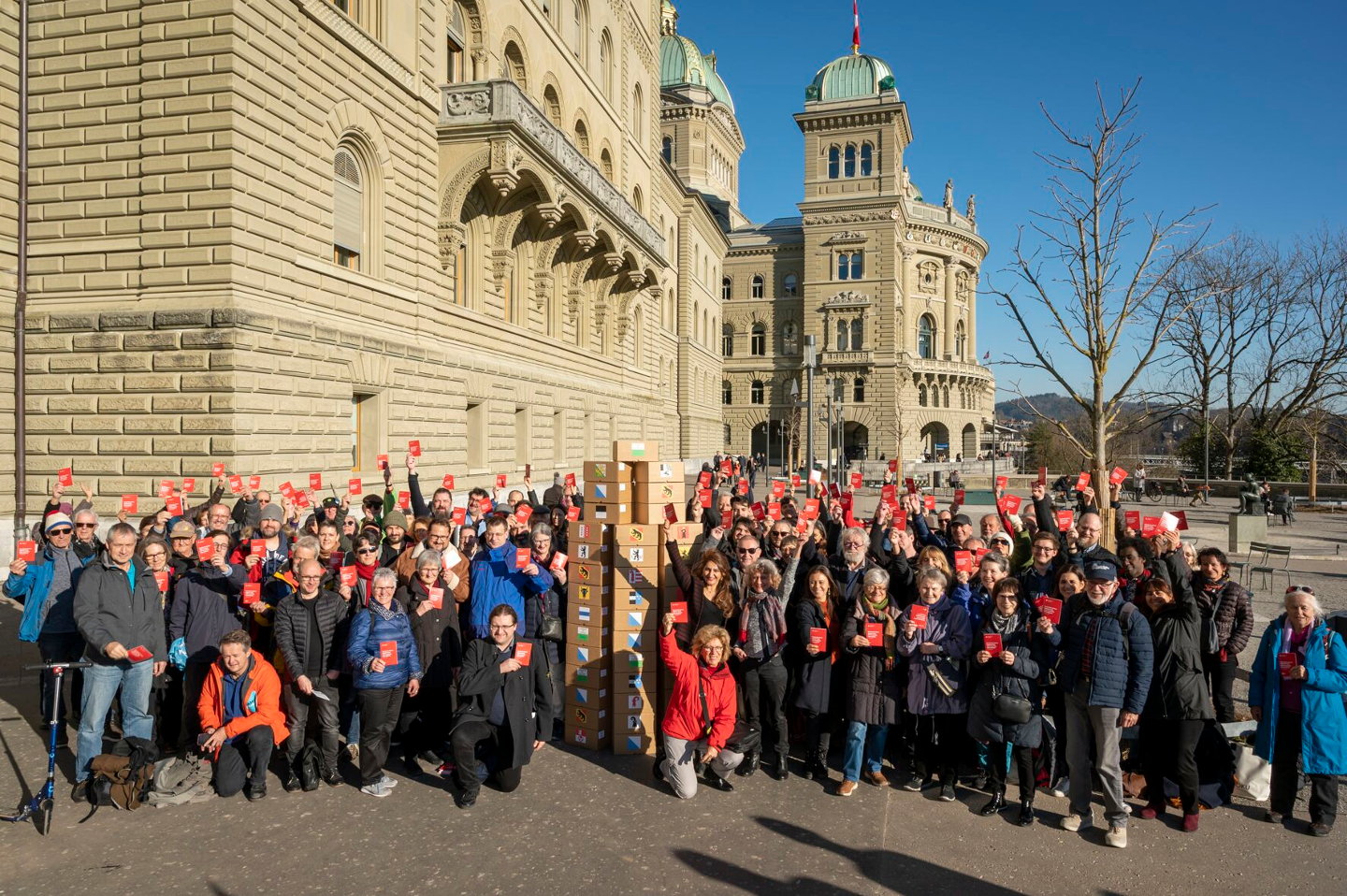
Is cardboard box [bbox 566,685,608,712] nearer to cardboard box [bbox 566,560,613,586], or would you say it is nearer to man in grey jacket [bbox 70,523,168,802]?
cardboard box [bbox 566,560,613,586]

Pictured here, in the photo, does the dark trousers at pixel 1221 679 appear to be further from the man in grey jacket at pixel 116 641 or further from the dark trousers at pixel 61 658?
the dark trousers at pixel 61 658

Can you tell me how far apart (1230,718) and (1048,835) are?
2457 mm

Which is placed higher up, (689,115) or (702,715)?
(689,115)

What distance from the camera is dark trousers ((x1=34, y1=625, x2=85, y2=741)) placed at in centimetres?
711

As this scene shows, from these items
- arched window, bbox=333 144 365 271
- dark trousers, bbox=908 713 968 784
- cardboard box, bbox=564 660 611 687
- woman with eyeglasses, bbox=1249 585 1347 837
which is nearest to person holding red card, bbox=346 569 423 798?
cardboard box, bbox=564 660 611 687

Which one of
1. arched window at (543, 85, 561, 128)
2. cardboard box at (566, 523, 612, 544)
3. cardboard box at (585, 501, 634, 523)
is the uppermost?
arched window at (543, 85, 561, 128)

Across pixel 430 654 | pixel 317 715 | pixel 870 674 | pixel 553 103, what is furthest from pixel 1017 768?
pixel 553 103

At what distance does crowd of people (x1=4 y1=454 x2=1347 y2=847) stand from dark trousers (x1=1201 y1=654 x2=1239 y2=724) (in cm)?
2

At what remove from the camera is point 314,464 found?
1537cm

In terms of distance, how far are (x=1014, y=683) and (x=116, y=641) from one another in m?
6.34

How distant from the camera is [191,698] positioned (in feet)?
22.8

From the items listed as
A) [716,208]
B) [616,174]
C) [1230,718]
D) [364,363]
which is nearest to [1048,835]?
[1230,718]

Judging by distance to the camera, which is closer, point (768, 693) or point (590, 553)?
point (768, 693)

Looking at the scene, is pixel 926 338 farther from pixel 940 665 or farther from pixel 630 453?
pixel 940 665
